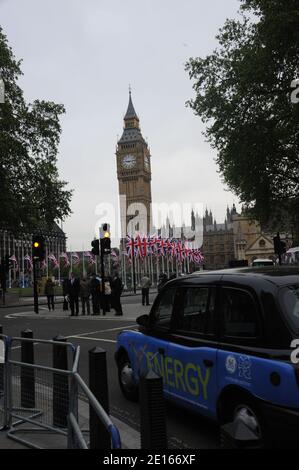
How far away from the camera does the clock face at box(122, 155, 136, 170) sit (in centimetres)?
16288

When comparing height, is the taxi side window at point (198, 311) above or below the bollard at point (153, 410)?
above

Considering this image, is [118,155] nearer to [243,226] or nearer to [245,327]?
[243,226]

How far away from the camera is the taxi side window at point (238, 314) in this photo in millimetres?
4695

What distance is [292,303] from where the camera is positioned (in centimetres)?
456

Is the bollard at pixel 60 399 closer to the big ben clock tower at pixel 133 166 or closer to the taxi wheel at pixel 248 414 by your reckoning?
the taxi wheel at pixel 248 414

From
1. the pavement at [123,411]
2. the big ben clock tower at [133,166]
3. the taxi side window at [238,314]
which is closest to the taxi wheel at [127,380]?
the pavement at [123,411]

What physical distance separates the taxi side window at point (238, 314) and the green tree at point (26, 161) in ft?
79.6

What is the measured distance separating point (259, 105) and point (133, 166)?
5364 inches

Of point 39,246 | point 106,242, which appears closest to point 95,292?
point 106,242

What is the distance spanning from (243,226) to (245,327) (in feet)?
483

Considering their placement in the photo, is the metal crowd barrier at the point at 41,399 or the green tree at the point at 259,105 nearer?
the metal crowd barrier at the point at 41,399

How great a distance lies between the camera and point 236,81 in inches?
1070

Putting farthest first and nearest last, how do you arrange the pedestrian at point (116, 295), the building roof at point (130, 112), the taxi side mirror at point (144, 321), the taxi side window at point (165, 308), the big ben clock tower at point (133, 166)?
1. the building roof at point (130, 112)
2. the big ben clock tower at point (133, 166)
3. the pedestrian at point (116, 295)
4. the taxi side mirror at point (144, 321)
5. the taxi side window at point (165, 308)

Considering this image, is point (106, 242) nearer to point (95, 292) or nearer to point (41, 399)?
point (95, 292)
